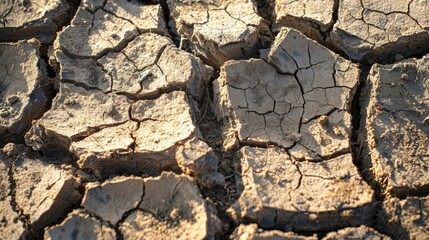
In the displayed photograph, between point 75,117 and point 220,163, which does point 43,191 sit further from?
point 220,163

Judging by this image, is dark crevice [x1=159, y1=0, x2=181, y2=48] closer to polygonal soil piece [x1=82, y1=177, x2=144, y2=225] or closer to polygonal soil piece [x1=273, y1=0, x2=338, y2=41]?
polygonal soil piece [x1=273, y1=0, x2=338, y2=41]

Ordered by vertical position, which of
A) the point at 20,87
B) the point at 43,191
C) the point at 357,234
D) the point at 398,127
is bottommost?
the point at 43,191

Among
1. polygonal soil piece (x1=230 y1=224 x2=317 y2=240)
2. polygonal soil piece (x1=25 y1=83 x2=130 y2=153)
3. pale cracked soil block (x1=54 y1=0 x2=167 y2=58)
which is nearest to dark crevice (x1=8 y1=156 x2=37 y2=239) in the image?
polygonal soil piece (x1=25 y1=83 x2=130 y2=153)

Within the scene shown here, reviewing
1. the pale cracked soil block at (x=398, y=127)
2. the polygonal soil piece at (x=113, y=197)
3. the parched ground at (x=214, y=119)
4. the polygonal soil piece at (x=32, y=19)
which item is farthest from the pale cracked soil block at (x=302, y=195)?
the polygonal soil piece at (x=32, y=19)

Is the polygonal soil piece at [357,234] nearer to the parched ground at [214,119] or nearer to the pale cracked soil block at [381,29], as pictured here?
the parched ground at [214,119]

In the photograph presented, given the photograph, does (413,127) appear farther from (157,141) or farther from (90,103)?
(90,103)

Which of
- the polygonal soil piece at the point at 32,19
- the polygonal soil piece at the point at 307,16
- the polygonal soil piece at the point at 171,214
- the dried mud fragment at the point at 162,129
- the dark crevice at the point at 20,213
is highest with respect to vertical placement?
the polygonal soil piece at the point at 307,16

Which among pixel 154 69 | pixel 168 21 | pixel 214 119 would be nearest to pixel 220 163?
pixel 214 119
